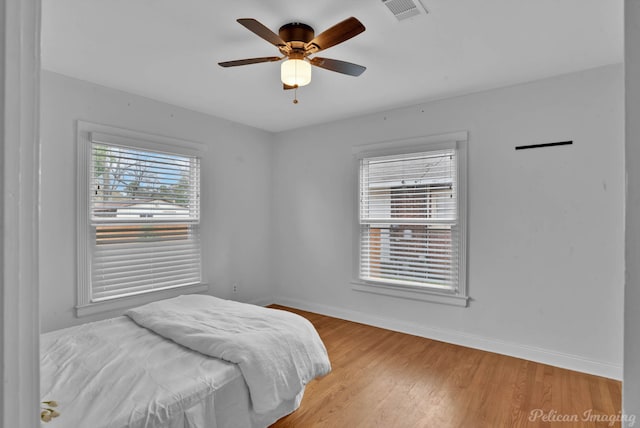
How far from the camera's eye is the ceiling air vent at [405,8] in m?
2.03

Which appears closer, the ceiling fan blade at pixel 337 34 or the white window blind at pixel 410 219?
the ceiling fan blade at pixel 337 34

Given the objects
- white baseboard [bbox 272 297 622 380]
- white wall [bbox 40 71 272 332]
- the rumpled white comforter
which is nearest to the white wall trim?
the rumpled white comforter

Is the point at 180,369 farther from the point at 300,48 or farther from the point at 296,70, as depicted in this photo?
the point at 300,48

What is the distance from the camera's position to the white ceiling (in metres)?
2.11

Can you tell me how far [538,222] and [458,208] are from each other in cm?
72

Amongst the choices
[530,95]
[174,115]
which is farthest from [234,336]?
[530,95]

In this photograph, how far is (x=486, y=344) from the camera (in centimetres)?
341

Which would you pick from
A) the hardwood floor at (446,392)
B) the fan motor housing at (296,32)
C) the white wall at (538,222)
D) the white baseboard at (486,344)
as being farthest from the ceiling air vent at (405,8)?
the white baseboard at (486,344)

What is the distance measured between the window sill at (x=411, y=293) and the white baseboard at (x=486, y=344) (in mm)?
307

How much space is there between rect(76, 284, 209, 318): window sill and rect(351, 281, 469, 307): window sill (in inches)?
78.7

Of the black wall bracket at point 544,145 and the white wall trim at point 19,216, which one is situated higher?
the black wall bracket at point 544,145

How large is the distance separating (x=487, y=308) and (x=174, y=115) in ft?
13.1

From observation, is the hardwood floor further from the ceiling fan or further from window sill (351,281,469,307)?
the ceiling fan

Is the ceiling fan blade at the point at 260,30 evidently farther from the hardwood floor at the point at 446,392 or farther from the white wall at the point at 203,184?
the hardwood floor at the point at 446,392
